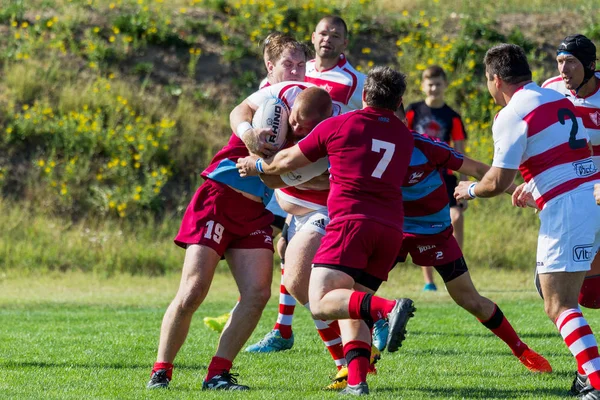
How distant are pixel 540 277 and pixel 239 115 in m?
2.00

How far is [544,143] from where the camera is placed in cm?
521

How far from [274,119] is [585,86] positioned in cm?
222

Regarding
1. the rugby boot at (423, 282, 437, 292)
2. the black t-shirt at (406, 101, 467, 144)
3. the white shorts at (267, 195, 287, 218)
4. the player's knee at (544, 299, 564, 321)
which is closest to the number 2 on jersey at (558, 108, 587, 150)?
the player's knee at (544, 299, 564, 321)

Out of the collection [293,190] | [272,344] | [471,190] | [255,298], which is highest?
[471,190]

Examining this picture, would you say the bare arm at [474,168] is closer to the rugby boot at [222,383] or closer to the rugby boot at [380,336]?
the rugby boot at [380,336]

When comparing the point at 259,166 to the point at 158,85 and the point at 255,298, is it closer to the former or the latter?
the point at 255,298

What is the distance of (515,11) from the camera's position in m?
19.5

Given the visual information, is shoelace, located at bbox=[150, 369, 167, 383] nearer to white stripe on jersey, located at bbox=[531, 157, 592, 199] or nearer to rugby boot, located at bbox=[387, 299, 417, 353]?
rugby boot, located at bbox=[387, 299, 417, 353]

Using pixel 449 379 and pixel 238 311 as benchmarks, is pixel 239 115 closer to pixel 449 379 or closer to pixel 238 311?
pixel 238 311

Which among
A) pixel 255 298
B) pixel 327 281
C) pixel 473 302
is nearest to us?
pixel 327 281

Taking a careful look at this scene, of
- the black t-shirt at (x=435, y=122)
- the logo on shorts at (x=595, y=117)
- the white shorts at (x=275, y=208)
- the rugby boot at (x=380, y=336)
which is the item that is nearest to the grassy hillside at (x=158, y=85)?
the black t-shirt at (x=435, y=122)

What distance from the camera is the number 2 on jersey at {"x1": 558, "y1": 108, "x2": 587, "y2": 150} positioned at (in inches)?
207

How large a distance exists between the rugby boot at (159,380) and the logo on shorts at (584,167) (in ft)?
8.61

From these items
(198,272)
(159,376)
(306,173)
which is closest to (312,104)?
(306,173)
